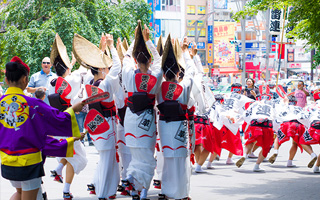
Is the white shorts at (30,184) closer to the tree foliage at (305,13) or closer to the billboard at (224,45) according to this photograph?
the tree foliage at (305,13)

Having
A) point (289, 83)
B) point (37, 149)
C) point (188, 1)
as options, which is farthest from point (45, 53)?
point (188, 1)

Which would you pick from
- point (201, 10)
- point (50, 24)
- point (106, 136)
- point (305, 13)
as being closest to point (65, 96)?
point (106, 136)

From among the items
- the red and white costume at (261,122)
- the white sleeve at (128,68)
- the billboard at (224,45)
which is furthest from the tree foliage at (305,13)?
the billboard at (224,45)

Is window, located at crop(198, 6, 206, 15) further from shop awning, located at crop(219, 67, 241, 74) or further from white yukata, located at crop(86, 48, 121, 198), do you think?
white yukata, located at crop(86, 48, 121, 198)

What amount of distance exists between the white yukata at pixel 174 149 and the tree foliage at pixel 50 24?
11119 millimetres

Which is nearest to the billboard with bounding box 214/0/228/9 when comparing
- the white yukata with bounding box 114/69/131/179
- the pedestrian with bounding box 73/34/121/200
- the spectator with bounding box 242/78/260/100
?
the spectator with bounding box 242/78/260/100

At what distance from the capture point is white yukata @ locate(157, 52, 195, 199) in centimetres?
718

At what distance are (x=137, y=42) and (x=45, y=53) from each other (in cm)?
1132

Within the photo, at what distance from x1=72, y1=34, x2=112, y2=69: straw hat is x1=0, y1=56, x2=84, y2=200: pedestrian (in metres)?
2.71

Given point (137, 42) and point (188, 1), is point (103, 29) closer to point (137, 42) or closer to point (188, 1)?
point (137, 42)

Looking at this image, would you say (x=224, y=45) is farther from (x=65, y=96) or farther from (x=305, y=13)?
(x=65, y=96)

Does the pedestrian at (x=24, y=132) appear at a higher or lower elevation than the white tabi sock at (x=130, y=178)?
higher

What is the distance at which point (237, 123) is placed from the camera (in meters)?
11.1

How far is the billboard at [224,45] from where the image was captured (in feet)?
198
